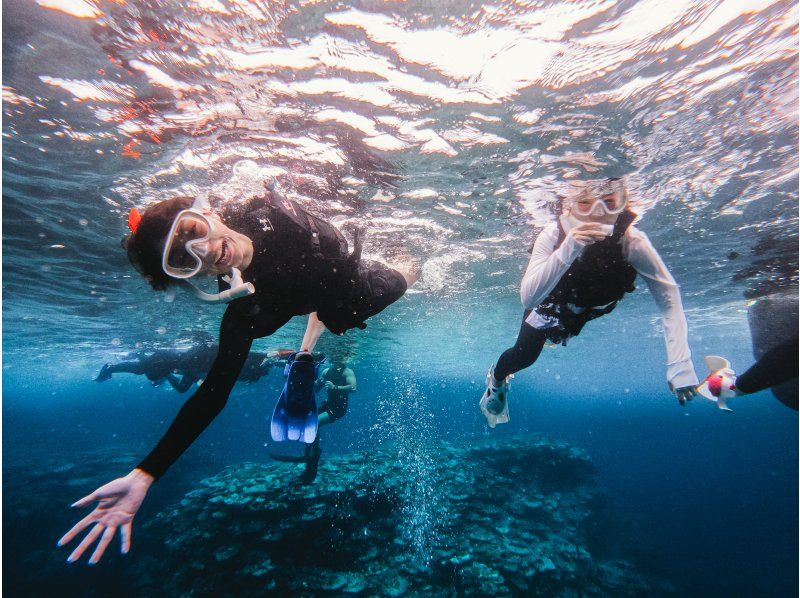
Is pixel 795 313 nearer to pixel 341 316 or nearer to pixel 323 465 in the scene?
pixel 341 316

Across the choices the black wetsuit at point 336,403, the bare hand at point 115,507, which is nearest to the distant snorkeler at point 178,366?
the black wetsuit at point 336,403

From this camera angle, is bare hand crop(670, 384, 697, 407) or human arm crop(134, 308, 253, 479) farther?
bare hand crop(670, 384, 697, 407)

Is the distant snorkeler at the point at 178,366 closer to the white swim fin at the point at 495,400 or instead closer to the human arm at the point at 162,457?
the white swim fin at the point at 495,400

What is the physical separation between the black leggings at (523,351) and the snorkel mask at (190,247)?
446 centimetres

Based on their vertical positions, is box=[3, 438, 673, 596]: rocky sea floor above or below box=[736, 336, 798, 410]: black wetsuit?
below

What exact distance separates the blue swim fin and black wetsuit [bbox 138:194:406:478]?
746 millimetres

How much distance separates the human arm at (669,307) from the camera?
3363 mm

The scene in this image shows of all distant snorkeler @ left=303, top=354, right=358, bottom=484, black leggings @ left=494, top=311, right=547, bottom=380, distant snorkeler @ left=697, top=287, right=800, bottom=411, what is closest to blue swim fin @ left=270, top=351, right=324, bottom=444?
black leggings @ left=494, top=311, right=547, bottom=380

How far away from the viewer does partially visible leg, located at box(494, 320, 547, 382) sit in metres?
5.38

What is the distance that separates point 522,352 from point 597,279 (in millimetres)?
1914

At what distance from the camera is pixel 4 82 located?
5184mm

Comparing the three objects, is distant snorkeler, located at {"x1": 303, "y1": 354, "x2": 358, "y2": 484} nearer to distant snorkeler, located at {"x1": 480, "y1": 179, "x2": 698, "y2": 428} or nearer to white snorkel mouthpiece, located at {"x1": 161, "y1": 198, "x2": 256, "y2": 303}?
distant snorkeler, located at {"x1": 480, "y1": 179, "x2": 698, "y2": 428}

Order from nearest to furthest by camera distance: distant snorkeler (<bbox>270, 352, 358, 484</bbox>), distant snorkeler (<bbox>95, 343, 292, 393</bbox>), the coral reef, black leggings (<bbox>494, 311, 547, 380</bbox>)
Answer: black leggings (<bbox>494, 311, 547, 380</bbox>), the coral reef, distant snorkeler (<bbox>270, 352, 358, 484</bbox>), distant snorkeler (<bbox>95, 343, 292, 393</bbox>)

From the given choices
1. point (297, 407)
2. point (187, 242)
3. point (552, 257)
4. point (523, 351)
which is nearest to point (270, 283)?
point (187, 242)
